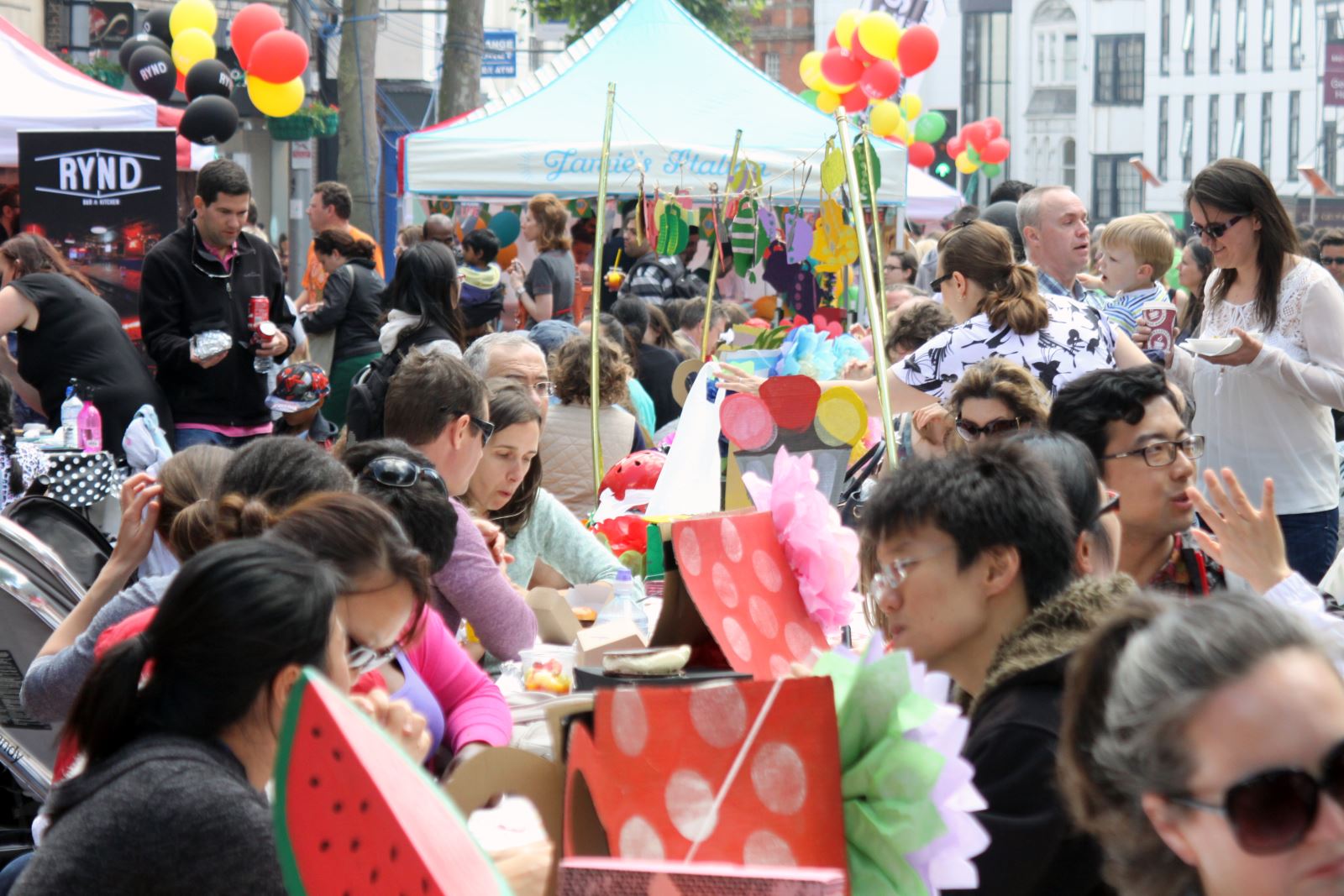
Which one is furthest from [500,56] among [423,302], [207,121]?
[423,302]

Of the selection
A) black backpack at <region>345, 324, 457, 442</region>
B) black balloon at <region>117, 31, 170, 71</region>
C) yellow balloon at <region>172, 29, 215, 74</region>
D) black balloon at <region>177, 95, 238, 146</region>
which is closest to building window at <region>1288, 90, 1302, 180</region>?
black balloon at <region>117, 31, 170, 71</region>

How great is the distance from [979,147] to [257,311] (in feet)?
56.0

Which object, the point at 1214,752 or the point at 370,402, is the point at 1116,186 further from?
the point at 1214,752

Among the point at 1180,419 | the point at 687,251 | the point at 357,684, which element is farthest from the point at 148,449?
the point at 687,251

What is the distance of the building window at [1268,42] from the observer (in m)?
41.4

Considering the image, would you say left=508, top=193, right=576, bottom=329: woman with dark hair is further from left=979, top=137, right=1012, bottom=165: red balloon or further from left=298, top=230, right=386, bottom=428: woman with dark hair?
left=979, top=137, right=1012, bottom=165: red balloon

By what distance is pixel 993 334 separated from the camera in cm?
404

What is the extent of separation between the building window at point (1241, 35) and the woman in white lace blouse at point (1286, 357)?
4176cm

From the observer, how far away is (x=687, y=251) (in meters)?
11.7

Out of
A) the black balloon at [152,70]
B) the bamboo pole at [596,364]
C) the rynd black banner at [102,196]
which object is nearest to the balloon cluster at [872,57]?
the black balloon at [152,70]

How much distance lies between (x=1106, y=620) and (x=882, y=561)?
1.92ft

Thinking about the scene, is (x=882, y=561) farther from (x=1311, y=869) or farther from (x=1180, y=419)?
(x=1180, y=419)

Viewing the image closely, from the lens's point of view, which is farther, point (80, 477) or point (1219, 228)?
point (80, 477)

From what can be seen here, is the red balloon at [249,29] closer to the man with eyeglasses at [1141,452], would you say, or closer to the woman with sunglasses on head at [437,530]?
the woman with sunglasses on head at [437,530]
